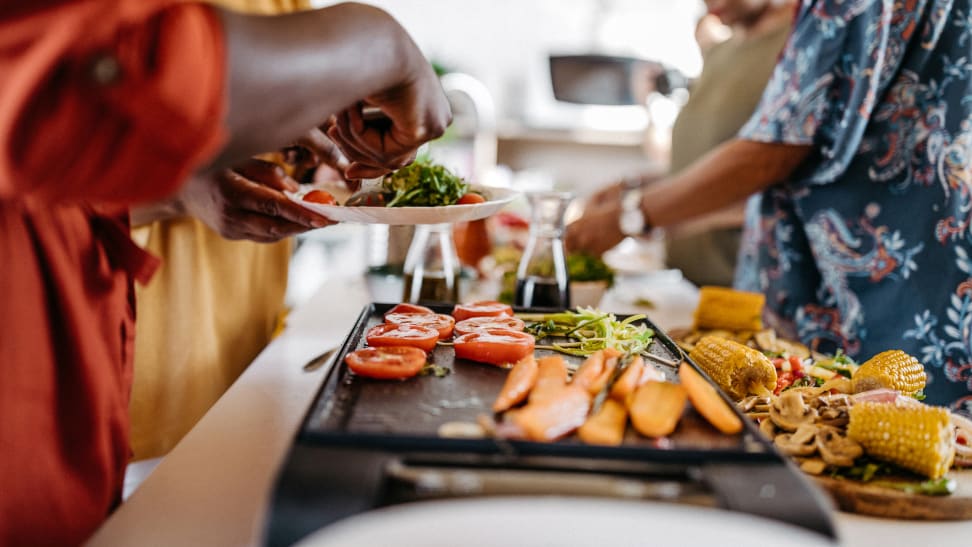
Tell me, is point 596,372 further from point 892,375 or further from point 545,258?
point 545,258

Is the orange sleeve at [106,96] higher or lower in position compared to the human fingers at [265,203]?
higher

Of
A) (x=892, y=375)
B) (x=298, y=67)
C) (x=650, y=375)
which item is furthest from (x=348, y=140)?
(x=892, y=375)

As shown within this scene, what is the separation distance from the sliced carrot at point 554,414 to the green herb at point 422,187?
56 cm

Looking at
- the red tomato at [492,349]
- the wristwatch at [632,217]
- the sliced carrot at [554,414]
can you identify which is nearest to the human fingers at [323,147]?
the red tomato at [492,349]

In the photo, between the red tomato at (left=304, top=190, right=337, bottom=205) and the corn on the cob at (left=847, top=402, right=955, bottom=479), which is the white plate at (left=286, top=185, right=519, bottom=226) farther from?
the corn on the cob at (left=847, top=402, right=955, bottom=479)

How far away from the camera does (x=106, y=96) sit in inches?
20.8

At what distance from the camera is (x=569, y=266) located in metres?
1.92

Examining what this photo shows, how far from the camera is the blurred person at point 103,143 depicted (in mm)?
527

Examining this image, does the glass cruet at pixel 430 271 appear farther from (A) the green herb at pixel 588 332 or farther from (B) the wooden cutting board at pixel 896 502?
(B) the wooden cutting board at pixel 896 502

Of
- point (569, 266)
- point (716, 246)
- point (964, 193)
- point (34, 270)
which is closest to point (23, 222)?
point (34, 270)

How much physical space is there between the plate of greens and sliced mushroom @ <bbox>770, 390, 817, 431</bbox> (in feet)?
1.58

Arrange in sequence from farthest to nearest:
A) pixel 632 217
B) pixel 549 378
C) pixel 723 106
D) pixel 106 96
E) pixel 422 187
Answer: pixel 723 106, pixel 632 217, pixel 422 187, pixel 549 378, pixel 106 96

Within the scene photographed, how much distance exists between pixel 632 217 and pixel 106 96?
1690 mm

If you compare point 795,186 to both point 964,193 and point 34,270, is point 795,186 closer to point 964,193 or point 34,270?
point 964,193
